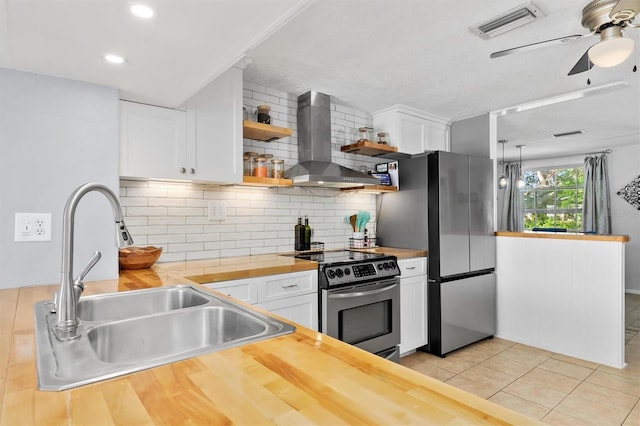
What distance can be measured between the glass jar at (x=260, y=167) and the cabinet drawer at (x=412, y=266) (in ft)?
4.69

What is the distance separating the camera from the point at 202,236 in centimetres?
284

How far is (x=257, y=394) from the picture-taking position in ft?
2.27

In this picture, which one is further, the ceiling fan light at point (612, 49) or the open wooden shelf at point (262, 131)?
the open wooden shelf at point (262, 131)

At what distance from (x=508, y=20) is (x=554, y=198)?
6623 mm

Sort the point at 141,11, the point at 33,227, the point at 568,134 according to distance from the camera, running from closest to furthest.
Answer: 1. the point at 141,11
2. the point at 33,227
3. the point at 568,134

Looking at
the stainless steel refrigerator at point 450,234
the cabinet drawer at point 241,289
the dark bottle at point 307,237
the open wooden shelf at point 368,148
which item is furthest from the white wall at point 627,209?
the cabinet drawer at point 241,289

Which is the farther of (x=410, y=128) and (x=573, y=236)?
(x=410, y=128)

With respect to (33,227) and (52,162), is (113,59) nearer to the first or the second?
(52,162)

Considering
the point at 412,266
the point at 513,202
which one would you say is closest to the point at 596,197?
the point at 513,202

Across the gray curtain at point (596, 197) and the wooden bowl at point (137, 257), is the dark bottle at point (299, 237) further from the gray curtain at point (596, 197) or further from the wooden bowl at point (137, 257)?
the gray curtain at point (596, 197)

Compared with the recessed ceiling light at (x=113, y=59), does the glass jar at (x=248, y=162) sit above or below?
below

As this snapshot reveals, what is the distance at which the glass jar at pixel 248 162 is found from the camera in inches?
115

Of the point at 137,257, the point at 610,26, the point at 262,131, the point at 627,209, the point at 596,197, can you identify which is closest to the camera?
the point at 610,26

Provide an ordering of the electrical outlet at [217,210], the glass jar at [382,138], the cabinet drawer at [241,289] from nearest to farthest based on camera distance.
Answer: the cabinet drawer at [241,289] → the electrical outlet at [217,210] → the glass jar at [382,138]
